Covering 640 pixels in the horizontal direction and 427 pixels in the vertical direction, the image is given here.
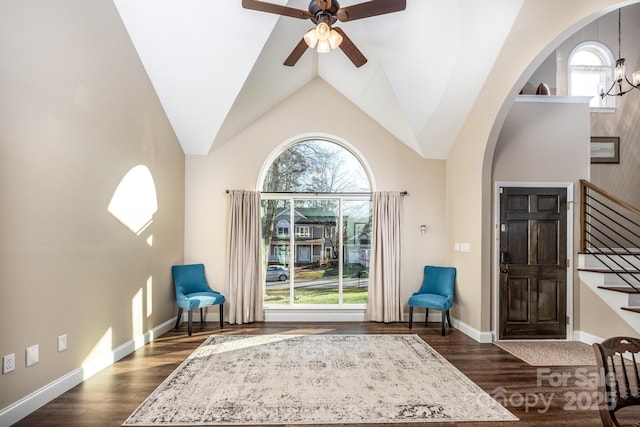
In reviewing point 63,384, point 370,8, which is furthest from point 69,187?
point 370,8

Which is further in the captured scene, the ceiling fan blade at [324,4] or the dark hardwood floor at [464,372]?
the ceiling fan blade at [324,4]

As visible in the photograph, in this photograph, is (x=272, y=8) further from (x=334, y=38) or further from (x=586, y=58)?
(x=586, y=58)

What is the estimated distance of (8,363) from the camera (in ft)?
8.58

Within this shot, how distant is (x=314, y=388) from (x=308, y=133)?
3917 mm

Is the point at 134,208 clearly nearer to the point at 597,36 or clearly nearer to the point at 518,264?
the point at 518,264

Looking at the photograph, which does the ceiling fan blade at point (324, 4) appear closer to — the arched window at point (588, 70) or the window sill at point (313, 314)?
the window sill at point (313, 314)

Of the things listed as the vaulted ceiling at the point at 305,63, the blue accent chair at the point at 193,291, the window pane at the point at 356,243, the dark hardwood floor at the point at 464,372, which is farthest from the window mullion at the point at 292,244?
the dark hardwood floor at the point at 464,372

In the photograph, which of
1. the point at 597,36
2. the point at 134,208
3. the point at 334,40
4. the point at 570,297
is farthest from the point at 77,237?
the point at 597,36

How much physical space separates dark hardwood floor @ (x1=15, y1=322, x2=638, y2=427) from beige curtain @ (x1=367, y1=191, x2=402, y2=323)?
97 cm

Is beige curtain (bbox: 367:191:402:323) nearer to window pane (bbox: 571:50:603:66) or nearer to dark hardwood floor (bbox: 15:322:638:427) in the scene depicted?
dark hardwood floor (bbox: 15:322:638:427)

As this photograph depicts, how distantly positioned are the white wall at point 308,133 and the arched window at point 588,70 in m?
2.72

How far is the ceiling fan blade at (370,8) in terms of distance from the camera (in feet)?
10.2

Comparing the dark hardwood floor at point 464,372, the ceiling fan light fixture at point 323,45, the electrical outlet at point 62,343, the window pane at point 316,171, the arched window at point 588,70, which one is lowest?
the dark hardwood floor at point 464,372

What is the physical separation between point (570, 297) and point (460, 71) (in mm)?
3221
